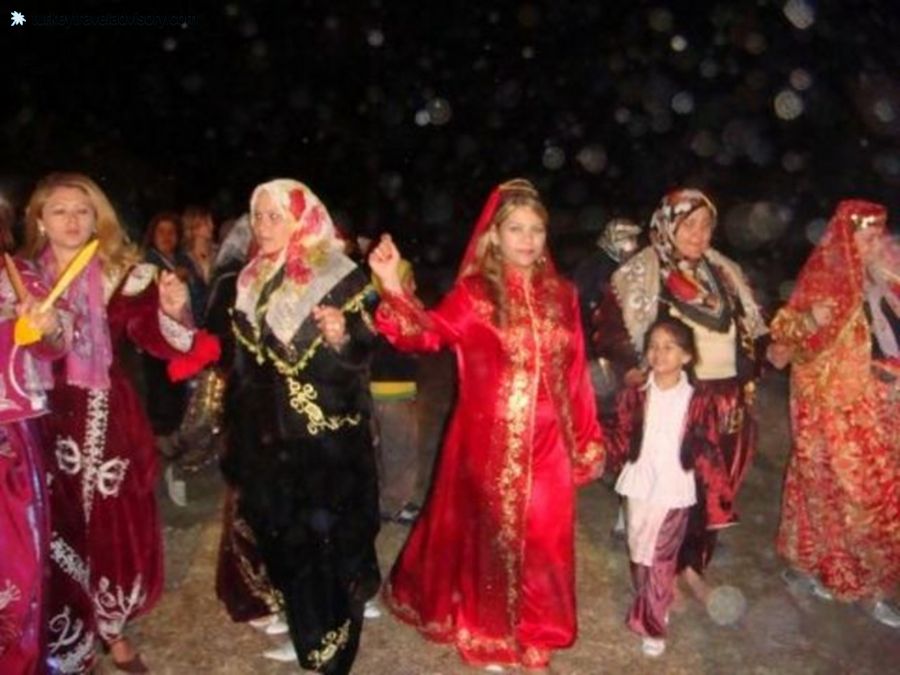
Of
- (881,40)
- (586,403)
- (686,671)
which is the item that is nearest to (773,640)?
(686,671)

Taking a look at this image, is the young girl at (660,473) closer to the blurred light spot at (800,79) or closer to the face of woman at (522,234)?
the face of woman at (522,234)

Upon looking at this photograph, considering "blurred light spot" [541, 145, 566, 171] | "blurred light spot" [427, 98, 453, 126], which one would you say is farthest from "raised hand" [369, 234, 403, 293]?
"blurred light spot" [427, 98, 453, 126]

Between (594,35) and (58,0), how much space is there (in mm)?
12374

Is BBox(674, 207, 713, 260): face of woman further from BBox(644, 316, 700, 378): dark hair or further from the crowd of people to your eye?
BBox(644, 316, 700, 378): dark hair

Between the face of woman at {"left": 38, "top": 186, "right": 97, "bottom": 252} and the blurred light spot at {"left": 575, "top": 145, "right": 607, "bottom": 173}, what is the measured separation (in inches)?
749

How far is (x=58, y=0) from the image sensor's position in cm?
1856

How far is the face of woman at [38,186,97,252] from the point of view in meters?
3.50

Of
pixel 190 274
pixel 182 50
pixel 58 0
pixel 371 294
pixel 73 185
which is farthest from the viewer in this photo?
pixel 182 50

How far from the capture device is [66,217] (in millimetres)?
3506

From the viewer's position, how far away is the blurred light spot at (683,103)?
722 inches

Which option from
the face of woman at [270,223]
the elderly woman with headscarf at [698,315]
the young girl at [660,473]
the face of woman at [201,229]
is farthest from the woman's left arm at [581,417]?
the face of woman at [201,229]

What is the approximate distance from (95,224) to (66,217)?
0.18m

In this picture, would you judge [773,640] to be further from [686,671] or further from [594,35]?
[594,35]

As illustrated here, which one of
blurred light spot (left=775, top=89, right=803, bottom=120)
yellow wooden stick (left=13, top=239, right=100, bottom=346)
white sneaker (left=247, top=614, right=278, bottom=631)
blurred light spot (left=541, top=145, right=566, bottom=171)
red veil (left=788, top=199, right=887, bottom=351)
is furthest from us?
blurred light spot (left=541, top=145, right=566, bottom=171)
